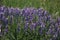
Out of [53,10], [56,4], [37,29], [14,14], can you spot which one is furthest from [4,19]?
[56,4]

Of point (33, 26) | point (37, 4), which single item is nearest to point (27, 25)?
point (33, 26)

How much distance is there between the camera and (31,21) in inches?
152

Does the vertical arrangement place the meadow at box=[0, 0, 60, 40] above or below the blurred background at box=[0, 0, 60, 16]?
above

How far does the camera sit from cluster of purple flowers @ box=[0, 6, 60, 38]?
3.73 metres

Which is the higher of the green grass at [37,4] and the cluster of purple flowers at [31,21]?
the cluster of purple flowers at [31,21]

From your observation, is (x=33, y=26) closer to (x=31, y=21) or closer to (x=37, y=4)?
(x=31, y=21)

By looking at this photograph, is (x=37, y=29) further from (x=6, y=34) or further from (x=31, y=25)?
(x=6, y=34)

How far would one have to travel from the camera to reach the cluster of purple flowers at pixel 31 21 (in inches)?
147

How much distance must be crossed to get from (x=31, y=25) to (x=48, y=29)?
0.95ft

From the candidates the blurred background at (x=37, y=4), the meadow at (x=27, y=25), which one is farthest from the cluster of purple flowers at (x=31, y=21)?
the blurred background at (x=37, y=4)

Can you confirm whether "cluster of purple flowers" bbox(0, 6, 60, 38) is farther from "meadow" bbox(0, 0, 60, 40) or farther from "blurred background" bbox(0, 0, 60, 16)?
"blurred background" bbox(0, 0, 60, 16)

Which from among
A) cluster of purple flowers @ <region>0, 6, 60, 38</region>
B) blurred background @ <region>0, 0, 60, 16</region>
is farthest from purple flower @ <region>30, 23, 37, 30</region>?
blurred background @ <region>0, 0, 60, 16</region>

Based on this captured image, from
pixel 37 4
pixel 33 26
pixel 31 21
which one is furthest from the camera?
pixel 37 4

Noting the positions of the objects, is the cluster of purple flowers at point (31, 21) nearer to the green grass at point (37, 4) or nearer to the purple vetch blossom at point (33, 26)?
the purple vetch blossom at point (33, 26)
